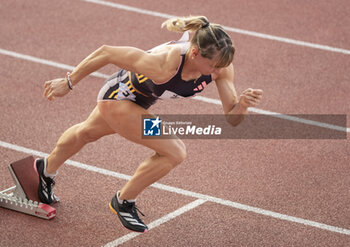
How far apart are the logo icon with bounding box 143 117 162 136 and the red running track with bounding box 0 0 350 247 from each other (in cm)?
106

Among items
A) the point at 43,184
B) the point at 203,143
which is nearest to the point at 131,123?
the point at 43,184

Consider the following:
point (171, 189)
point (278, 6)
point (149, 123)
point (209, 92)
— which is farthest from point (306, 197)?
point (278, 6)

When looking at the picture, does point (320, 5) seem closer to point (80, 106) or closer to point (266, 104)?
point (266, 104)

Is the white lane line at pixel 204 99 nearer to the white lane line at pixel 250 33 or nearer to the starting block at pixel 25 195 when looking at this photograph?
the white lane line at pixel 250 33

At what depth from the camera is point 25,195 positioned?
643 cm

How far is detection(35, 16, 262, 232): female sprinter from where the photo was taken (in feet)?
17.4

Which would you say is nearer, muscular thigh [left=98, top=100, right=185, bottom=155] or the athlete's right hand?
the athlete's right hand

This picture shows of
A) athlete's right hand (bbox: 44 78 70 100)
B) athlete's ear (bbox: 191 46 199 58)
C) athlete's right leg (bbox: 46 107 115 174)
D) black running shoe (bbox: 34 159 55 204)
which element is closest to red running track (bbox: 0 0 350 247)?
black running shoe (bbox: 34 159 55 204)

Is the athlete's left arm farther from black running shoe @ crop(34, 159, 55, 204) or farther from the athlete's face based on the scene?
black running shoe @ crop(34, 159, 55, 204)

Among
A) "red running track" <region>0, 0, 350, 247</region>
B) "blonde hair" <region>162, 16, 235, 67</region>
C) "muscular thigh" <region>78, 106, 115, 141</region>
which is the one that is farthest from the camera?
"red running track" <region>0, 0, 350, 247</region>

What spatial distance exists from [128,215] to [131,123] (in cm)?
84

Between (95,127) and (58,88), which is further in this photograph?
(95,127)

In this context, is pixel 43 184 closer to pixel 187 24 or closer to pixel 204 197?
pixel 204 197

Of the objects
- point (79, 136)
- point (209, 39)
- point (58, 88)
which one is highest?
point (209, 39)
